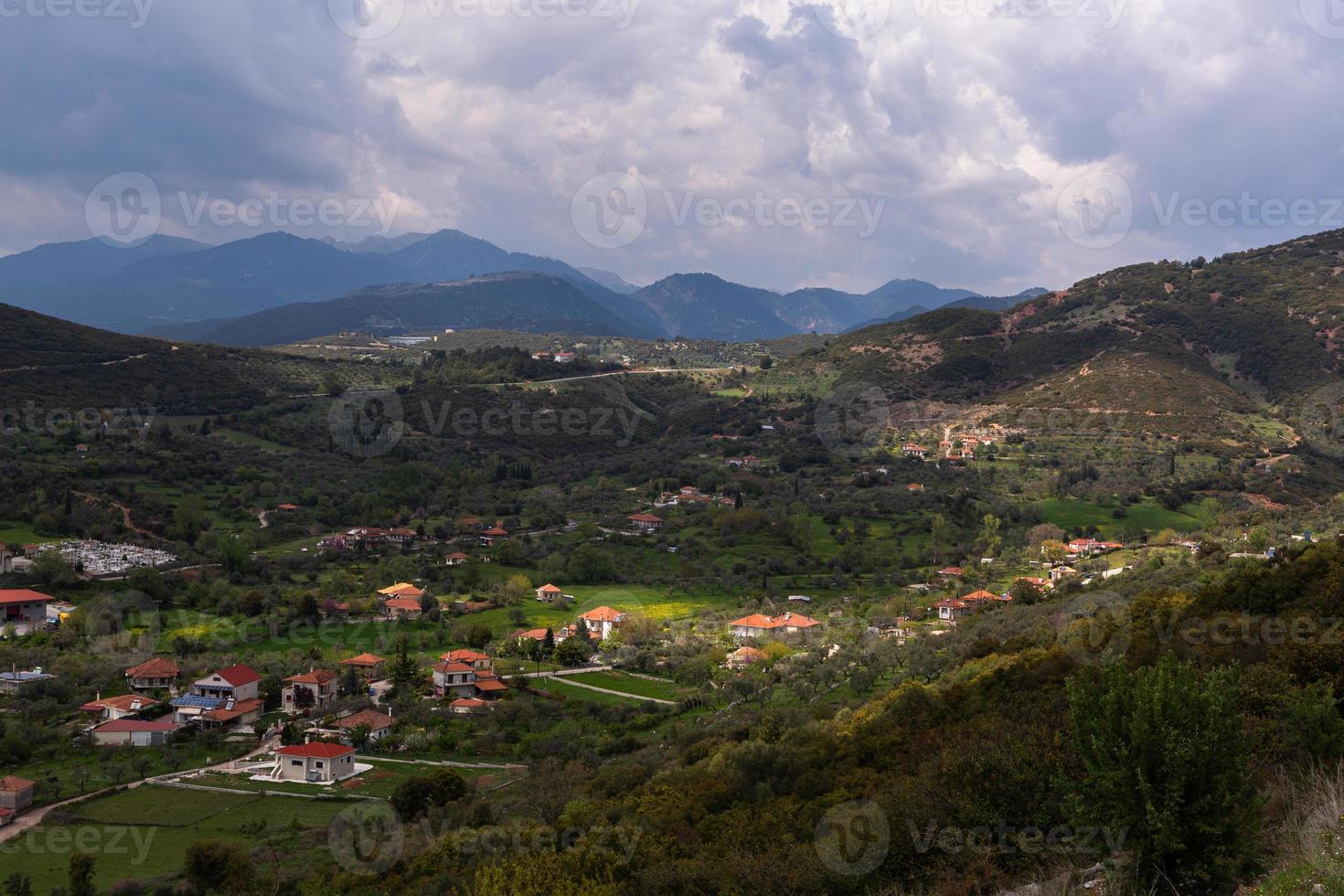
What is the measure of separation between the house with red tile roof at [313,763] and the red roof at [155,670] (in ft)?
25.8

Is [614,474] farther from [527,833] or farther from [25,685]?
[527,833]

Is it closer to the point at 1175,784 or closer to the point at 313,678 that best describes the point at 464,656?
the point at 313,678

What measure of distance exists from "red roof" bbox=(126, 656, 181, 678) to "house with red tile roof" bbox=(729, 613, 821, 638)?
19.3 m

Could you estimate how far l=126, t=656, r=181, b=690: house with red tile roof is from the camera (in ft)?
92.8

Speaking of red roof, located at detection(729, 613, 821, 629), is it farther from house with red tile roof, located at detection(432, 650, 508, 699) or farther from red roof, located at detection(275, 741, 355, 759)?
red roof, located at detection(275, 741, 355, 759)

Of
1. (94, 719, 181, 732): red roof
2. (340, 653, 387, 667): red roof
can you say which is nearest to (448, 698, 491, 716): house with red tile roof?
(340, 653, 387, 667): red roof

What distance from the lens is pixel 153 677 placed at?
28328 millimetres

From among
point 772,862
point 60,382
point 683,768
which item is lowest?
point 683,768

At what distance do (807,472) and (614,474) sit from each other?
15.6 m

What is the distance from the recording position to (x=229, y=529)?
4959cm

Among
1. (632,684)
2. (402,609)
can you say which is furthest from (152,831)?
(402,609)

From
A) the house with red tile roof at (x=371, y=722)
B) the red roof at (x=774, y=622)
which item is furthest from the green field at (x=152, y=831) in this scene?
the red roof at (x=774, y=622)

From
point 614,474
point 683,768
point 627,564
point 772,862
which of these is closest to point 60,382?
point 614,474

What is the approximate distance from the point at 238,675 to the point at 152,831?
Result: 9690 mm
